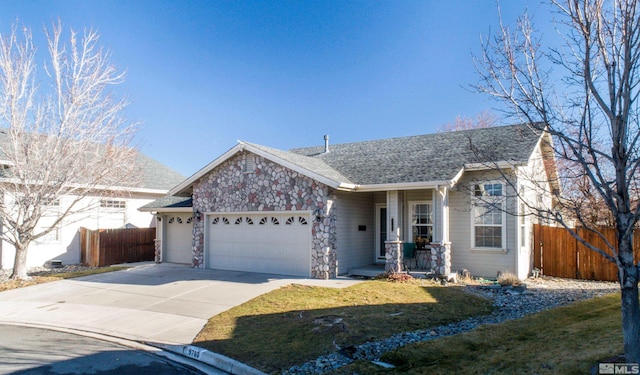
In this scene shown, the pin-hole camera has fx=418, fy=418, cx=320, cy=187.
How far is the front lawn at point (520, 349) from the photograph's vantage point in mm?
4942

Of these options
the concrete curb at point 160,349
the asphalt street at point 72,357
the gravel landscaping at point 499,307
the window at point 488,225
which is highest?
the window at point 488,225

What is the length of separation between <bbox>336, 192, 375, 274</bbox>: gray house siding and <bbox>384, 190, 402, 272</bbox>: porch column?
57.8 inches

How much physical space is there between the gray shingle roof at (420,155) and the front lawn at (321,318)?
3.77 m

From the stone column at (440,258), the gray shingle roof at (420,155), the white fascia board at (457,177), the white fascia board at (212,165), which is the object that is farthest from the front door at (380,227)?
the white fascia board at (212,165)

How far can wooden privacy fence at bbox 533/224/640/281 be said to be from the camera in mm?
13781

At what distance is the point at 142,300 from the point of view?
10.8m

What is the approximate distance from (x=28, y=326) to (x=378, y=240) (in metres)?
11.3

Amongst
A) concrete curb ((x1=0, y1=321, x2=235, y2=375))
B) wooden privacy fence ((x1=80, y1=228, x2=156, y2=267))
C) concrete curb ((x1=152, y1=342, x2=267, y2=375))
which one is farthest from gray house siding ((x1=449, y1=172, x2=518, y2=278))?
wooden privacy fence ((x1=80, y1=228, x2=156, y2=267))

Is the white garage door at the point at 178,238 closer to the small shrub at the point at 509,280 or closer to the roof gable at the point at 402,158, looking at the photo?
the roof gable at the point at 402,158

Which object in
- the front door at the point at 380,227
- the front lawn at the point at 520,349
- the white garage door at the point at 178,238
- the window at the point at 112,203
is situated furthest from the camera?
the window at the point at 112,203

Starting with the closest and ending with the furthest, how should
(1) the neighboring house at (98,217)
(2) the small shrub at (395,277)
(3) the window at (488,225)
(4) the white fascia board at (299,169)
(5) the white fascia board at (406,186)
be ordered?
(2) the small shrub at (395,277) < (5) the white fascia board at (406,186) < (4) the white fascia board at (299,169) < (3) the window at (488,225) < (1) the neighboring house at (98,217)

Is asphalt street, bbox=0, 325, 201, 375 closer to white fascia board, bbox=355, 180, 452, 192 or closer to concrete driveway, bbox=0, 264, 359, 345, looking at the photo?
concrete driveway, bbox=0, 264, 359, 345

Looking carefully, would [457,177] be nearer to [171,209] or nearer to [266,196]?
[266,196]

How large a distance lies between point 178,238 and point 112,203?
486 centimetres
